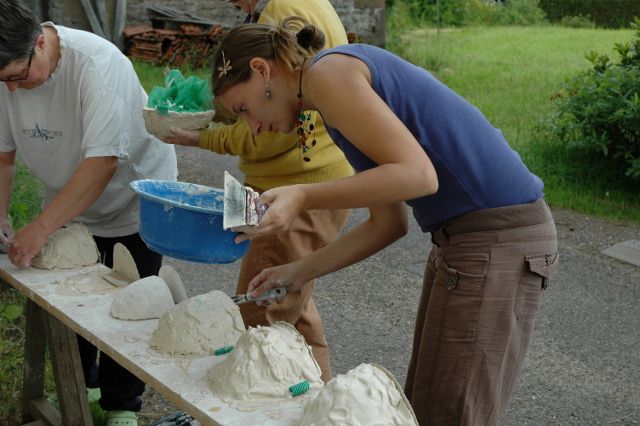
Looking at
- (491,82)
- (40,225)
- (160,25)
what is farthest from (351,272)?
(160,25)

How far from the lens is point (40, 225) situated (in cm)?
293

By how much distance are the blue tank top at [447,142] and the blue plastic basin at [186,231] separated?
0.43m

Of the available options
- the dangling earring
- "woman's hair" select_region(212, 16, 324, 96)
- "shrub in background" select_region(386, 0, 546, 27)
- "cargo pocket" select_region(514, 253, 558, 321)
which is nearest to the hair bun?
"woman's hair" select_region(212, 16, 324, 96)

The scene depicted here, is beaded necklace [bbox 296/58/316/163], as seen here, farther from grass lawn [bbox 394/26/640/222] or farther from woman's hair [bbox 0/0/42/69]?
grass lawn [bbox 394/26/640/222]

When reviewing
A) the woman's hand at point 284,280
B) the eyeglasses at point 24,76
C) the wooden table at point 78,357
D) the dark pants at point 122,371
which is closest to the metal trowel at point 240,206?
the wooden table at point 78,357

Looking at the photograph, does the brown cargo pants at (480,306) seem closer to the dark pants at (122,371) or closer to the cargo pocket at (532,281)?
the cargo pocket at (532,281)

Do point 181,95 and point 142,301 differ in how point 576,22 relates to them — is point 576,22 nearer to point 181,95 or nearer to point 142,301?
point 181,95

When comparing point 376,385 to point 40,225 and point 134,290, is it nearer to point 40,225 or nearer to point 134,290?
point 134,290

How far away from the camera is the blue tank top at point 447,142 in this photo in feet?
6.93

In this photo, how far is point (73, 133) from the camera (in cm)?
300

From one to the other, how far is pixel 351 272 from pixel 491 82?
6.71 meters

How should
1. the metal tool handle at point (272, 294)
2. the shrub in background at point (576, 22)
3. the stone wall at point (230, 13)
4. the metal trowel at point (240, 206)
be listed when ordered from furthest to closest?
the shrub in background at point (576, 22) → the stone wall at point (230, 13) → the metal tool handle at point (272, 294) → the metal trowel at point (240, 206)

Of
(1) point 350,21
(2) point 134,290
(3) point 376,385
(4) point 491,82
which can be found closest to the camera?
(3) point 376,385

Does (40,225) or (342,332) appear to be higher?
(40,225)
